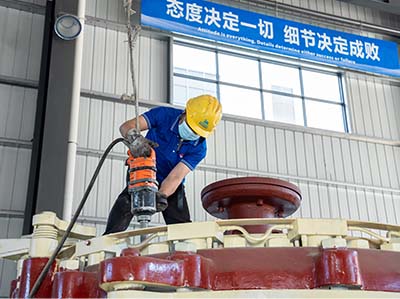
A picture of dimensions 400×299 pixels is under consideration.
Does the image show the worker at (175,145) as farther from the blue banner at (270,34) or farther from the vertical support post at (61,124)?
the blue banner at (270,34)

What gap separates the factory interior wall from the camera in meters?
6.65

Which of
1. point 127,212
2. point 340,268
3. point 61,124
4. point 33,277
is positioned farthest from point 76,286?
point 61,124

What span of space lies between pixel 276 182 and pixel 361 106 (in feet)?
21.1

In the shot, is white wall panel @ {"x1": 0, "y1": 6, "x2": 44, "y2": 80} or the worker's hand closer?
the worker's hand

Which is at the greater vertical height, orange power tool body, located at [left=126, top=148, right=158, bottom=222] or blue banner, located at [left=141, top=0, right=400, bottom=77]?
blue banner, located at [left=141, top=0, right=400, bottom=77]

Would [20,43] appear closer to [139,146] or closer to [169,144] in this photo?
[169,144]

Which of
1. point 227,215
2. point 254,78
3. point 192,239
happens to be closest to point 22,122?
point 254,78

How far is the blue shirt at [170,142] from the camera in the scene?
3.44 meters

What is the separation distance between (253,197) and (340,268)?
1.00m

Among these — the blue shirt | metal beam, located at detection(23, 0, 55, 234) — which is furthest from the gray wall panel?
the blue shirt

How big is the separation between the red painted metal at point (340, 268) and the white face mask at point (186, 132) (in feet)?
4.98

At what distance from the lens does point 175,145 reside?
346cm

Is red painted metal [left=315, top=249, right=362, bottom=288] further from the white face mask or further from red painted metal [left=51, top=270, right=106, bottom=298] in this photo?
the white face mask

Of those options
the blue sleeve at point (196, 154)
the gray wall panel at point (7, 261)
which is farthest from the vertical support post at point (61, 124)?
the blue sleeve at point (196, 154)
